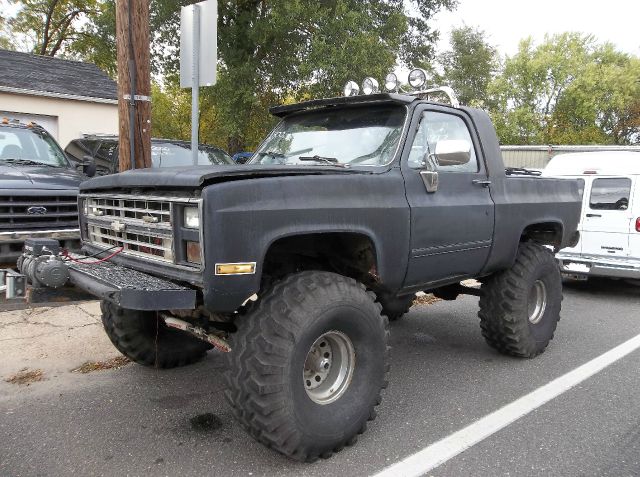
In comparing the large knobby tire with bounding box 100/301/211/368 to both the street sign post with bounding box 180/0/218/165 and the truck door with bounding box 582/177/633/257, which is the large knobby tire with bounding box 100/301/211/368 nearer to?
the street sign post with bounding box 180/0/218/165

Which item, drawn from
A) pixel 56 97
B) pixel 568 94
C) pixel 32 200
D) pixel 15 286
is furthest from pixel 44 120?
pixel 568 94

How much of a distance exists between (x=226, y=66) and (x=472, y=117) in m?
13.8

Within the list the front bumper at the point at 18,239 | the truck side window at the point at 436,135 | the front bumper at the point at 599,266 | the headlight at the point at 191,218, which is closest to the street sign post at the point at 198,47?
the front bumper at the point at 18,239

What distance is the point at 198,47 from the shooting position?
17.3 feet

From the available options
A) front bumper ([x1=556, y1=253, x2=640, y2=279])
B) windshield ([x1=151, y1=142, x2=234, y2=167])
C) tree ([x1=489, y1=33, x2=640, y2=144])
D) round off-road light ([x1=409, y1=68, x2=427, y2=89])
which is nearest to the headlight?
round off-road light ([x1=409, y1=68, x2=427, y2=89])

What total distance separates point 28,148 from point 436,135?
5.25m

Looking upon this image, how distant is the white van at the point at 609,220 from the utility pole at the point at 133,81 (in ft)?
20.4

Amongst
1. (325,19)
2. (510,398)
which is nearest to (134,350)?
(510,398)

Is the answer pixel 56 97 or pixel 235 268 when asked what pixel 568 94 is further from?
pixel 235 268

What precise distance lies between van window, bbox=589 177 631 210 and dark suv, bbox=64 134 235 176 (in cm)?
587

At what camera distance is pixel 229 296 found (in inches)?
109

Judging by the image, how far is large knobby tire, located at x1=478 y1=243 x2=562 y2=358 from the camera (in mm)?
4691

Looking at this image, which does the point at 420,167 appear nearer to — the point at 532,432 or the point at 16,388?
the point at 532,432

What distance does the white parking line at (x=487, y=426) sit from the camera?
308 centimetres
